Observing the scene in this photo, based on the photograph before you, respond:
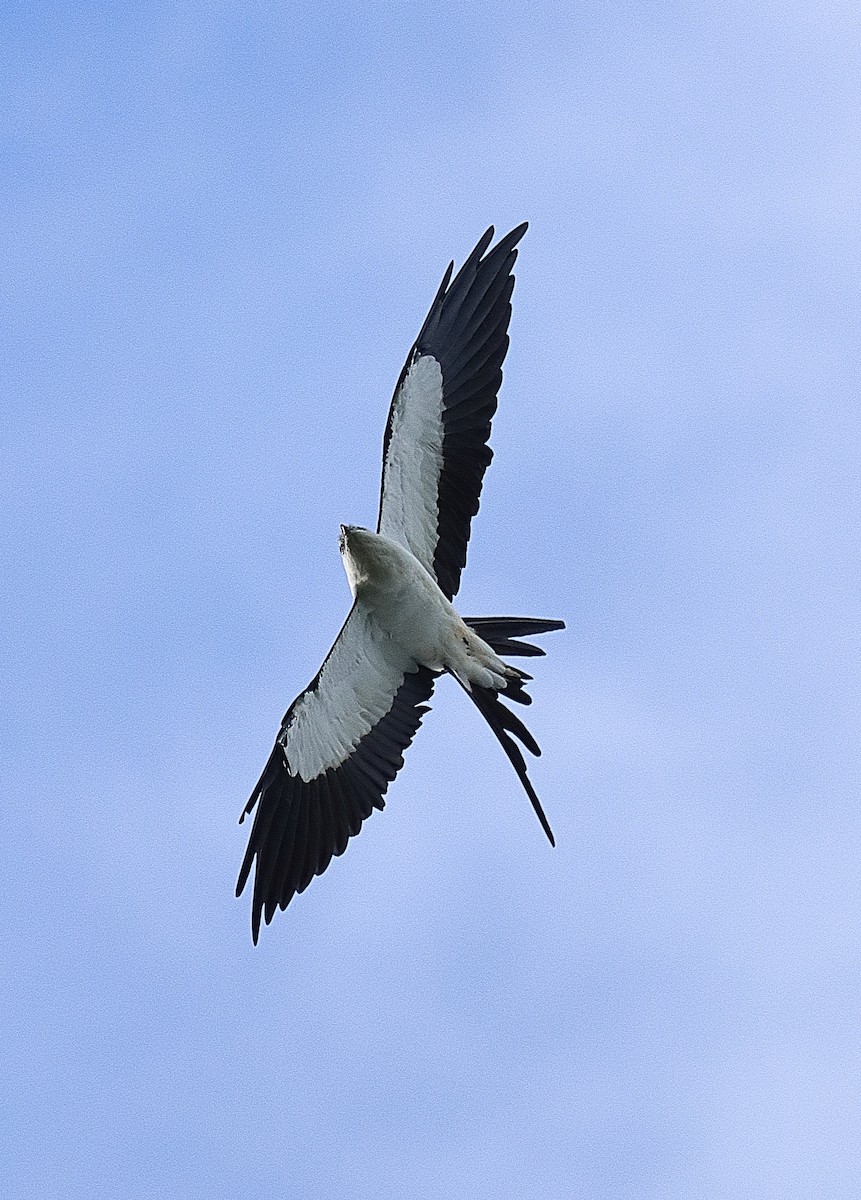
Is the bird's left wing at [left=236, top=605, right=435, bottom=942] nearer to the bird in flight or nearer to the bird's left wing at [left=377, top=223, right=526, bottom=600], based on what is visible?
the bird in flight

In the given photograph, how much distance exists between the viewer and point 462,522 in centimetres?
1020

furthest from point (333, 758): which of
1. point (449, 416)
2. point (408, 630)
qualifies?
point (449, 416)

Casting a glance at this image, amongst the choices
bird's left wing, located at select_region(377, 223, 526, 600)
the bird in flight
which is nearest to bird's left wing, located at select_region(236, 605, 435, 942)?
the bird in flight

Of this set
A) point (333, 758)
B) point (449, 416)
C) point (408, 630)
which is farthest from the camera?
point (449, 416)

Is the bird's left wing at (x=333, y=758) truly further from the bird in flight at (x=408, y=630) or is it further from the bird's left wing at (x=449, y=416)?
the bird's left wing at (x=449, y=416)

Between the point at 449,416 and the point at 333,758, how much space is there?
247cm

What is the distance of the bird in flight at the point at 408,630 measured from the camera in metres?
9.67

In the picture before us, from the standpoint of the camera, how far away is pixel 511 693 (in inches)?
385

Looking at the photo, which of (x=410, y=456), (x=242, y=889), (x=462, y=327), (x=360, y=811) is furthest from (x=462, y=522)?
(x=242, y=889)

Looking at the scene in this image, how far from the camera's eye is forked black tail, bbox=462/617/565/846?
961cm

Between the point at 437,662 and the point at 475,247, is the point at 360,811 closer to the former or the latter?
the point at 437,662

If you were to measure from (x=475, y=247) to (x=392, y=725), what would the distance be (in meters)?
3.39

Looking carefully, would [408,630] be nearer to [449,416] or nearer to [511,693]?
[511,693]

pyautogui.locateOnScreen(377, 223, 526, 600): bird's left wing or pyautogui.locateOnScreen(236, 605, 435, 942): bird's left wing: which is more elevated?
pyautogui.locateOnScreen(377, 223, 526, 600): bird's left wing
